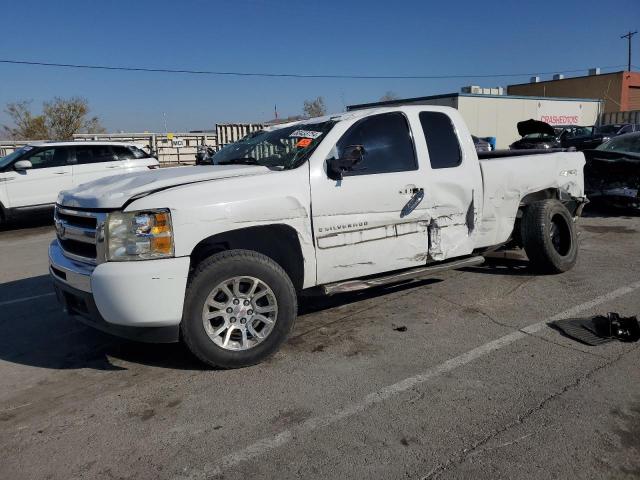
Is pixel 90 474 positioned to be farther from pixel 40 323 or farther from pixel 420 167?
pixel 420 167

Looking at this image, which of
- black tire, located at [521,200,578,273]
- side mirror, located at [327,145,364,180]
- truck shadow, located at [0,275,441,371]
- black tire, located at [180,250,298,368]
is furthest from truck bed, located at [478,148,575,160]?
black tire, located at [180,250,298,368]

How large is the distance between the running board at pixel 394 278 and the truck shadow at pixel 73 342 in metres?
0.64

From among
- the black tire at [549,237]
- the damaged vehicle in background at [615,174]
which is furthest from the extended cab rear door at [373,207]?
the damaged vehicle in background at [615,174]

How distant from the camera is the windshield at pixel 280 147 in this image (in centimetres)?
438

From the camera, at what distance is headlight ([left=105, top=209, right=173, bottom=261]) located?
3.54m

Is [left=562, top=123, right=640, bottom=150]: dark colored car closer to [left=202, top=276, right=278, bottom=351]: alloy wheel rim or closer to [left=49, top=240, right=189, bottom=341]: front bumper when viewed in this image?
[left=202, top=276, right=278, bottom=351]: alloy wheel rim

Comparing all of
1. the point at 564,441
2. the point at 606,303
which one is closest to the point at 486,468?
the point at 564,441

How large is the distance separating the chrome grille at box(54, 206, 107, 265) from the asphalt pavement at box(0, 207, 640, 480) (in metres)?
0.89

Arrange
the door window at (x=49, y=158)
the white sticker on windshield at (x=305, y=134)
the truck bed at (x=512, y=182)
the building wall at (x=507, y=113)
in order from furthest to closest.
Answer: the building wall at (x=507, y=113)
the door window at (x=49, y=158)
the truck bed at (x=512, y=182)
the white sticker on windshield at (x=305, y=134)

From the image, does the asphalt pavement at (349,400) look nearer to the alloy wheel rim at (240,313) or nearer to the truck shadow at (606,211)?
the alloy wheel rim at (240,313)

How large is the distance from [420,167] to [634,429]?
2.61 m

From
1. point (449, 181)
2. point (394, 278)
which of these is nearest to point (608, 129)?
point (449, 181)

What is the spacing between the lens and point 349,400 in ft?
11.3

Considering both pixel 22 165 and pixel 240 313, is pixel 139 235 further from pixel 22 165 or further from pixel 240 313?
pixel 22 165
